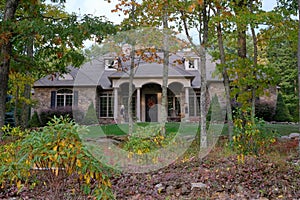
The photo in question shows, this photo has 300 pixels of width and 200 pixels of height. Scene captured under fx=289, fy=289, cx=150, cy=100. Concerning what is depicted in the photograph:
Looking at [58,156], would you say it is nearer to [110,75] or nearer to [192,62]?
[192,62]

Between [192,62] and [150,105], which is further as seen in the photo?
[150,105]

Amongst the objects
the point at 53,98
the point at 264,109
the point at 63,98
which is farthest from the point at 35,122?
the point at 264,109

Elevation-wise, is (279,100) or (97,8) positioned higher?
(97,8)

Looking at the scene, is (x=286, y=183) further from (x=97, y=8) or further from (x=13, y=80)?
(x=13, y=80)

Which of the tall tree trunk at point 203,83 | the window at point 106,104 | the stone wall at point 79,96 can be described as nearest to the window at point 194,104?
the window at point 106,104

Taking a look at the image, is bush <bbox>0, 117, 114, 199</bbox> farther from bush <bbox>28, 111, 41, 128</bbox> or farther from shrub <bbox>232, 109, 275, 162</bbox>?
bush <bbox>28, 111, 41, 128</bbox>

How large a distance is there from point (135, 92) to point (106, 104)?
1880 mm

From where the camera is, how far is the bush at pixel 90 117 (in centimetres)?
1366

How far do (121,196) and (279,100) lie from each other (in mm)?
14928

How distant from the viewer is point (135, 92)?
1689cm

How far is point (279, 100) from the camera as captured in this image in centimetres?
1634

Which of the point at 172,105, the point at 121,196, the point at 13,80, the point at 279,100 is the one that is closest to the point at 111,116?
the point at 172,105

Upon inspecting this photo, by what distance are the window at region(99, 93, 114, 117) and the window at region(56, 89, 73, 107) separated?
70.7 inches

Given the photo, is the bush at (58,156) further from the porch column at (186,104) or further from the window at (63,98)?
the window at (63,98)
